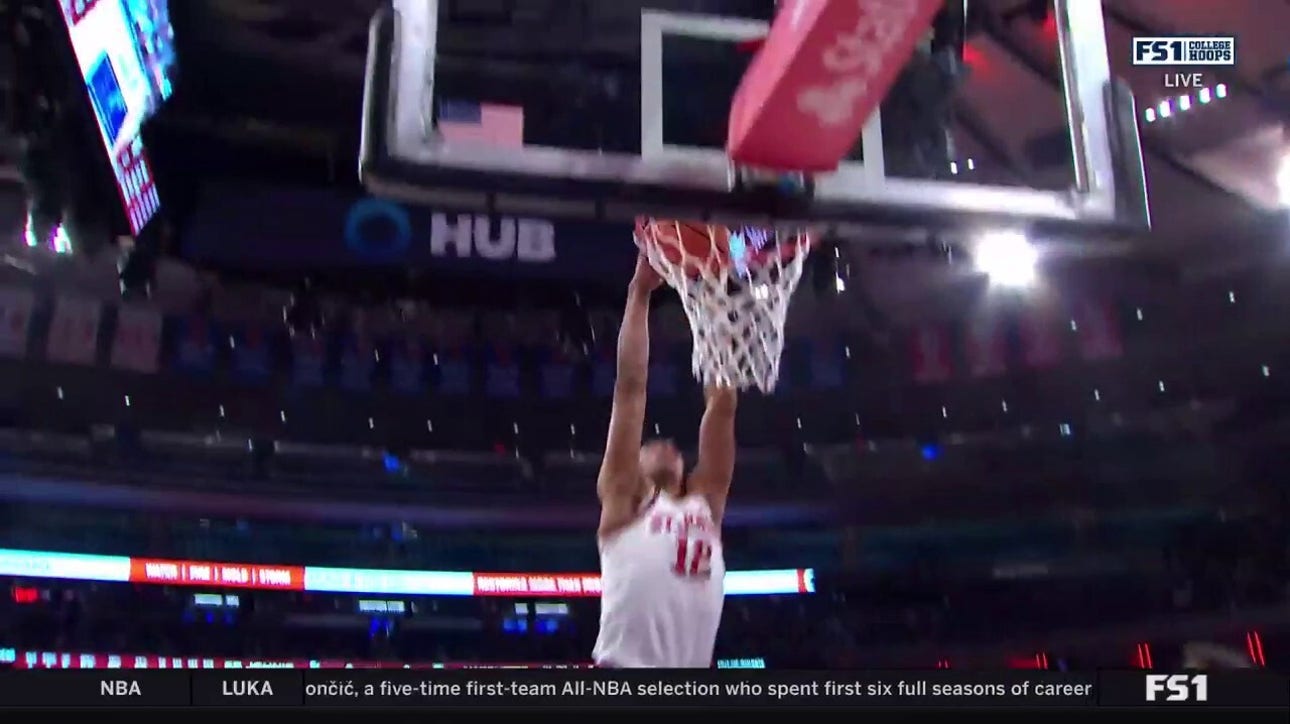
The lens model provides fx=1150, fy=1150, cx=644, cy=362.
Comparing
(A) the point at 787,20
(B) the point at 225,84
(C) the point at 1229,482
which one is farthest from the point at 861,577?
(A) the point at 787,20

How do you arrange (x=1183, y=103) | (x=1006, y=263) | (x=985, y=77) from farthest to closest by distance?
(x=1006, y=263) < (x=1183, y=103) < (x=985, y=77)

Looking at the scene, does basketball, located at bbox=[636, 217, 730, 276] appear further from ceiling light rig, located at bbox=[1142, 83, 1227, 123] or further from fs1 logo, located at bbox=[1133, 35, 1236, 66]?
ceiling light rig, located at bbox=[1142, 83, 1227, 123]

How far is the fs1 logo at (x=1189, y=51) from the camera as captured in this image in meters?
3.44

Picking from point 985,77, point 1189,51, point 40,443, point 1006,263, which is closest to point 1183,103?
point 1189,51

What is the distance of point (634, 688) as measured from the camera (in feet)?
7.96

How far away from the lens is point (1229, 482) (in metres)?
5.23

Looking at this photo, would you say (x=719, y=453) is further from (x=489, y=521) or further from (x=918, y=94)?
(x=489, y=521)

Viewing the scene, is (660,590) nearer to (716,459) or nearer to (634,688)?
(634,688)

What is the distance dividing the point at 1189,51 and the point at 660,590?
2531mm

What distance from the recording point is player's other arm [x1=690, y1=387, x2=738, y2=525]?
2.55 m

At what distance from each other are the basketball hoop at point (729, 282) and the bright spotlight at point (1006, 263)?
2622 mm

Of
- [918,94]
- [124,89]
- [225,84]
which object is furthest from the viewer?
[225,84]

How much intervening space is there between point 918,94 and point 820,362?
125 inches

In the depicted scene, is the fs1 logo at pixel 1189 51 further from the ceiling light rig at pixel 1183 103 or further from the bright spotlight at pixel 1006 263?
the bright spotlight at pixel 1006 263
